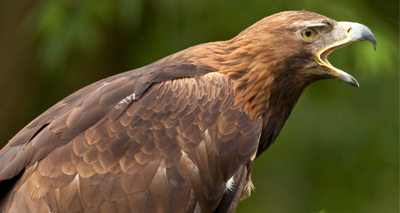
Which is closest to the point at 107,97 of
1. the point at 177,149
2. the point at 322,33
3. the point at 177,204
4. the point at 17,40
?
the point at 177,149

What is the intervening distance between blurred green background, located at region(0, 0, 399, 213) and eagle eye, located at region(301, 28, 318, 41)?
8.01 feet

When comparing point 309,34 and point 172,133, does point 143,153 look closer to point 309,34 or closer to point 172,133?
point 172,133

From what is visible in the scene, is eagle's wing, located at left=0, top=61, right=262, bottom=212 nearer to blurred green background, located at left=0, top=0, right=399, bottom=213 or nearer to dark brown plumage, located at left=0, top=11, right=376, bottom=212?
dark brown plumage, located at left=0, top=11, right=376, bottom=212

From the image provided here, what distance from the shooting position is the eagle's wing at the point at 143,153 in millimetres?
2926

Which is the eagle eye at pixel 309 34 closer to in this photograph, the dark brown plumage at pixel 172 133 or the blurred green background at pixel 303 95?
the dark brown plumage at pixel 172 133

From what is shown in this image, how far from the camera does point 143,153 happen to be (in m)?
2.96

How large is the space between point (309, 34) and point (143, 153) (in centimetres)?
124

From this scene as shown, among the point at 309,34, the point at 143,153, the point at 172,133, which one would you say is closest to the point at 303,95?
the point at 309,34

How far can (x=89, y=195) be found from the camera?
9.57 feet

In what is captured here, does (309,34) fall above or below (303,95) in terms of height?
above

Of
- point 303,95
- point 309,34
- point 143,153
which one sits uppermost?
point 309,34

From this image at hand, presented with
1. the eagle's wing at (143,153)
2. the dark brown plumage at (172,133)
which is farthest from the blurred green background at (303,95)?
the eagle's wing at (143,153)

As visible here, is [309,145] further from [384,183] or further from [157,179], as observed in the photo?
[157,179]

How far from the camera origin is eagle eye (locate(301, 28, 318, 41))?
3.11 meters
